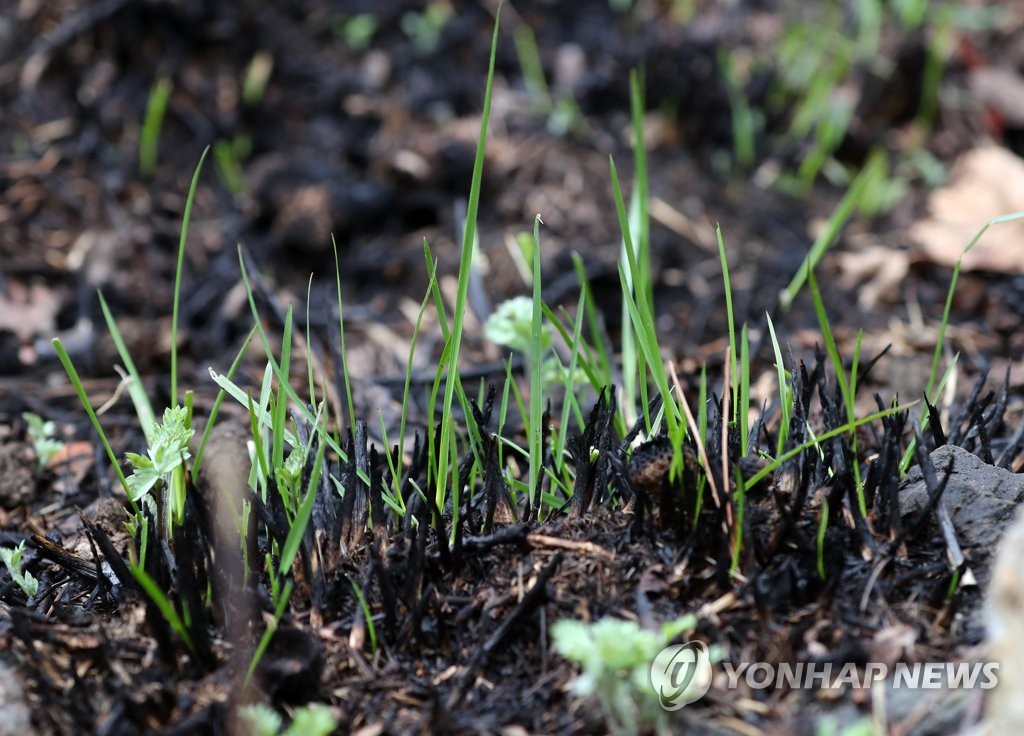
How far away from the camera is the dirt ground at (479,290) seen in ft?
4.26

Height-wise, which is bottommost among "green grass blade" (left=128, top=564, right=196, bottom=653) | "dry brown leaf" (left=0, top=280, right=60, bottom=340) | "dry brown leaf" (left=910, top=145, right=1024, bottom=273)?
"dry brown leaf" (left=0, top=280, right=60, bottom=340)

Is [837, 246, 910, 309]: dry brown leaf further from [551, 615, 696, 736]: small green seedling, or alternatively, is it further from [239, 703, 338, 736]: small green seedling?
[239, 703, 338, 736]: small green seedling

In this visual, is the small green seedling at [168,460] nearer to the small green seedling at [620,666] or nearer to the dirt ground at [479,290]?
the dirt ground at [479,290]

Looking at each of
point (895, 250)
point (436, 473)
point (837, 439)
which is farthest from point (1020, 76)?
point (436, 473)

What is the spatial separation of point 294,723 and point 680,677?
→ 0.50 meters

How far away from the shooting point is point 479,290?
8.95 feet

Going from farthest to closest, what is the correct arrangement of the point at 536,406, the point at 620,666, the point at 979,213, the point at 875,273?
1. the point at 979,213
2. the point at 875,273
3. the point at 536,406
4. the point at 620,666

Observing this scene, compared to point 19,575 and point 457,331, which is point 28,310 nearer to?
point 19,575

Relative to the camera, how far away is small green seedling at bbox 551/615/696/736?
1.07 m

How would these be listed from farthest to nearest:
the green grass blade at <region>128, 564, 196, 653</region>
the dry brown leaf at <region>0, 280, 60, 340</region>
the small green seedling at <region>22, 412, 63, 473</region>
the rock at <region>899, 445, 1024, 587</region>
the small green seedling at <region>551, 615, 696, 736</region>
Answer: the dry brown leaf at <region>0, 280, 60, 340</region>
the small green seedling at <region>22, 412, 63, 473</region>
the rock at <region>899, 445, 1024, 587</region>
the green grass blade at <region>128, 564, 196, 653</region>
the small green seedling at <region>551, 615, 696, 736</region>

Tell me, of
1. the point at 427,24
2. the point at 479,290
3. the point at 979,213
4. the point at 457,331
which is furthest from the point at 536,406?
the point at 427,24

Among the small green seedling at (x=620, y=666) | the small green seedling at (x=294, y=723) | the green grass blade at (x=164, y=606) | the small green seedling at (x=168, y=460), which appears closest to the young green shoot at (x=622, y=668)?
the small green seedling at (x=620, y=666)

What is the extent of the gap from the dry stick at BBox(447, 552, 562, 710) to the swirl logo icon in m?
→ 0.20

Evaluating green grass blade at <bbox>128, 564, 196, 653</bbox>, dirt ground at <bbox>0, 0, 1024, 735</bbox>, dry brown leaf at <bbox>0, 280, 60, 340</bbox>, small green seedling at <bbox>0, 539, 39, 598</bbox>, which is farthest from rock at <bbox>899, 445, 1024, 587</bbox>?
dry brown leaf at <bbox>0, 280, 60, 340</bbox>
